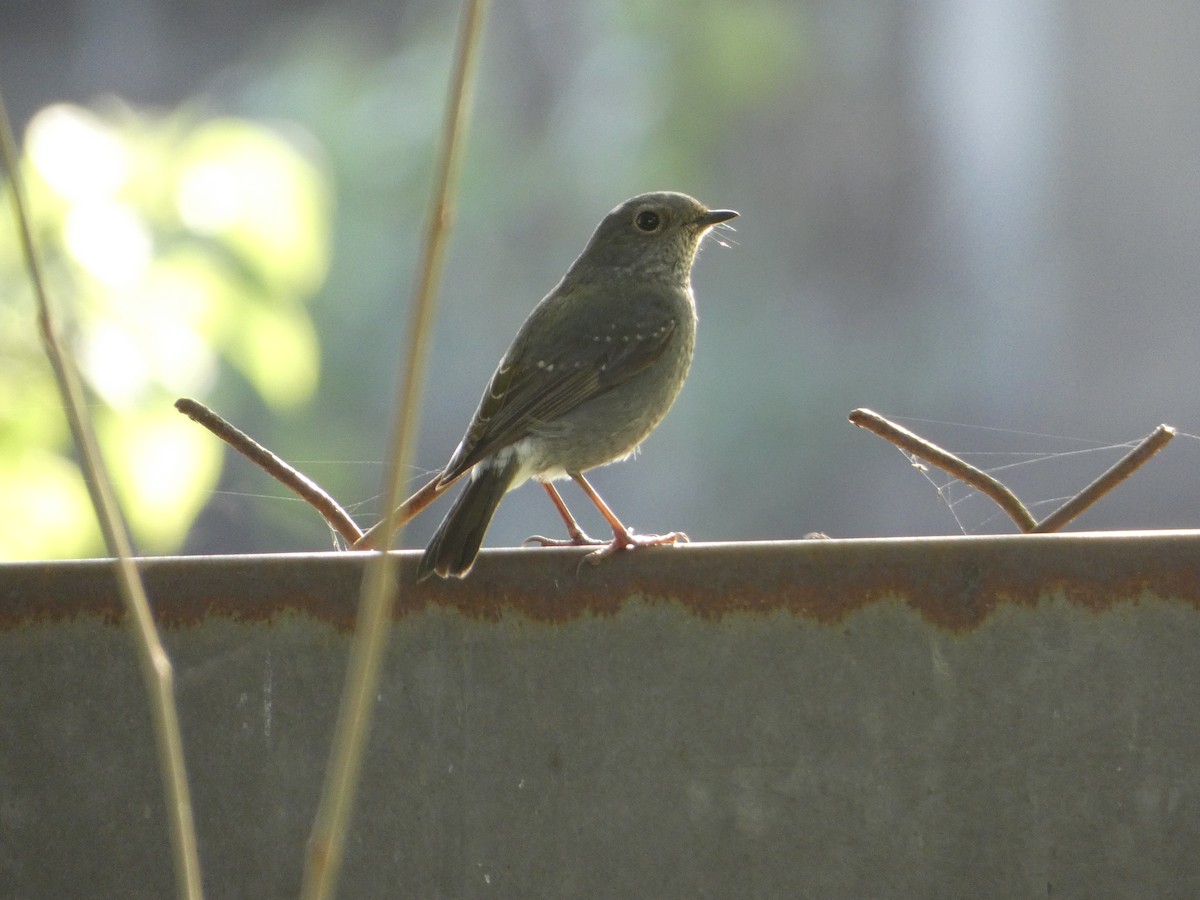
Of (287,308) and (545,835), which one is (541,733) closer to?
(545,835)

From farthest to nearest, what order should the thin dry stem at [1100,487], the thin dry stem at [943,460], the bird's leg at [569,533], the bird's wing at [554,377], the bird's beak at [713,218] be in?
the bird's beak at [713,218] < the bird's wing at [554,377] < the bird's leg at [569,533] < the thin dry stem at [943,460] < the thin dry stem at [1100,487]

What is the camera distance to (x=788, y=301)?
1342cm

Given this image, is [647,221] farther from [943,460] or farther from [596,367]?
[943,460]

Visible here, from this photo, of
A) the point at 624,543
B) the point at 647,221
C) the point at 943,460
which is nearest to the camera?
the point at 943,460

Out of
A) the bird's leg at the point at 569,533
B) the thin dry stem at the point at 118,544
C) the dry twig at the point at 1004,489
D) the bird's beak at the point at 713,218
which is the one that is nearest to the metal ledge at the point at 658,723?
the dry twig at the point at 1004,489

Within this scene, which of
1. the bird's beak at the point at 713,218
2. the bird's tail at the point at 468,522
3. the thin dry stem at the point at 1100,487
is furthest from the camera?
the bird's beak at the point at 713,218

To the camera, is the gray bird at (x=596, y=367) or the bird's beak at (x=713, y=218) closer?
the gray bird at (x=596, y=367)

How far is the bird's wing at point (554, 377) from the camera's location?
3350 mm

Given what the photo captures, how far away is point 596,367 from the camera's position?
361cm

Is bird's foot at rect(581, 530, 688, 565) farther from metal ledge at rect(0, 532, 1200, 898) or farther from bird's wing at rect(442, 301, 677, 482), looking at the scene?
bird's wing at rect(442, 301, 677, 482)

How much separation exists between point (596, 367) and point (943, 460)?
1486mm

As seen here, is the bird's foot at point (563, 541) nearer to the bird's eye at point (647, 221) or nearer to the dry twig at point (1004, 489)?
the dry twig at point (1004, 489)

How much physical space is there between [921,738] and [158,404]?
2095 mm

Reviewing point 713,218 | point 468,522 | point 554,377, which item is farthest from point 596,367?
point 468,522
